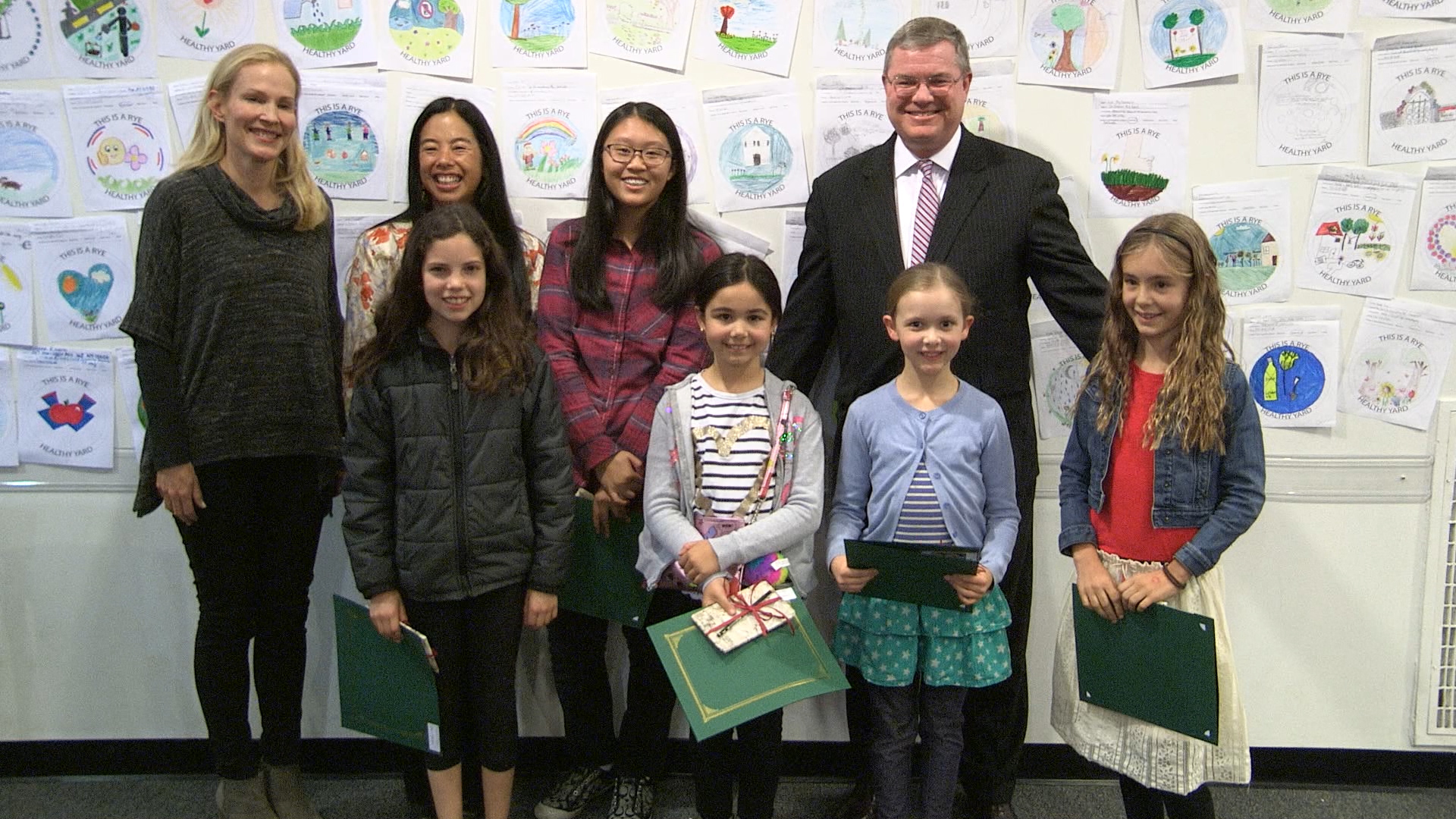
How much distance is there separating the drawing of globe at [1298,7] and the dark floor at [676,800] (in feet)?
6.11

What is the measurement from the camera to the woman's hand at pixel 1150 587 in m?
1.82

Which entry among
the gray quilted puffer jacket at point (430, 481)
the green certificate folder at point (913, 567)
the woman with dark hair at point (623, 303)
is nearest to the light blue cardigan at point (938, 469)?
the green certificate folder at point (913, 567)

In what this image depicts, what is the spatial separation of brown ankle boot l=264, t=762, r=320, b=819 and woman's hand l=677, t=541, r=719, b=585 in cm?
115

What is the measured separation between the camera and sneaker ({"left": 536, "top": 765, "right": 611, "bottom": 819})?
238 centimetres

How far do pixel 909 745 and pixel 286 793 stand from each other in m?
1.44

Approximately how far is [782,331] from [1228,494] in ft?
3.20

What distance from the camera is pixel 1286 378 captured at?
7.98 feet

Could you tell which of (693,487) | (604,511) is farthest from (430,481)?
(693,487)

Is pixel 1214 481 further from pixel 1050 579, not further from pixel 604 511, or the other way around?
pixel 604 511

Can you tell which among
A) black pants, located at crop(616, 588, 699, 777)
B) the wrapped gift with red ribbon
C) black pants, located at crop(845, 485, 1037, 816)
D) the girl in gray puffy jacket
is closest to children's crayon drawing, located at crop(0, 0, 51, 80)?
the girl in gray puffy jacket

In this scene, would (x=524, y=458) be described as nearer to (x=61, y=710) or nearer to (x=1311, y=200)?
(x=61, y=710)

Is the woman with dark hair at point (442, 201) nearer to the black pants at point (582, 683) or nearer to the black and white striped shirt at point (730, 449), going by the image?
the black and white striped shirt at point (730, 449)

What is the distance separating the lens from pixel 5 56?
247 centimetres

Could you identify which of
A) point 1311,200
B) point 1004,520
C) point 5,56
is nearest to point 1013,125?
point 1311,200
